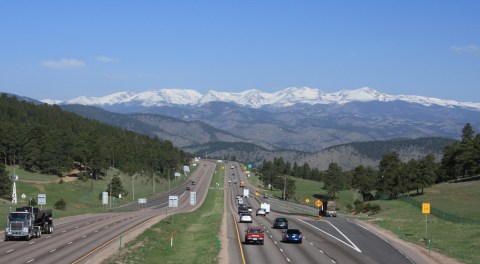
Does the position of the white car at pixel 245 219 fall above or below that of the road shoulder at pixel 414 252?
below

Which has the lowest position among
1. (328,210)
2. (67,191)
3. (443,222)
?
(328,210)

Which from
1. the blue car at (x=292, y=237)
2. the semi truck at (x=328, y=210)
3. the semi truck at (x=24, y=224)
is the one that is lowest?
the semi truck at (x=328, y=210)

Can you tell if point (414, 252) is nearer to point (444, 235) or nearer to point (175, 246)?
point (444, 235)

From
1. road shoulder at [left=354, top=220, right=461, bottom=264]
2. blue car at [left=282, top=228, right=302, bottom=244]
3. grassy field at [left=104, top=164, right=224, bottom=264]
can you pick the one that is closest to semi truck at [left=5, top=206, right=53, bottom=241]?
grassy field at [left=104, top=164, right=224, bottom=264]

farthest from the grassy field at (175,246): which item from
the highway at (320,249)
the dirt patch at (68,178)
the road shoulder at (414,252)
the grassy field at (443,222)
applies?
the dirt patch at (68,178)

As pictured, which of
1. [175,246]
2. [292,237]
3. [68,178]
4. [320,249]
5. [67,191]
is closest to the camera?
[320,249]

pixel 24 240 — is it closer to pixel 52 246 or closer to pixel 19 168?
pixel 52 246

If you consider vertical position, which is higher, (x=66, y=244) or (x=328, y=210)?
(x=66, y=244)

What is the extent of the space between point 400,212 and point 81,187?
8655 cm

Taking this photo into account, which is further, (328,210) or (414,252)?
(328,210)

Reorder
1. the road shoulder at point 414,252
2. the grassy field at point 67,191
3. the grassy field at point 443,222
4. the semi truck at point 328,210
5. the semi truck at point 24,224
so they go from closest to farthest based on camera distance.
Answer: the road shoulder at point 414,252 → the semi truck at point 24,224 → the grassy field at point 443,222 → the semi truck at point 328,210 → the grassy field at point 67,191

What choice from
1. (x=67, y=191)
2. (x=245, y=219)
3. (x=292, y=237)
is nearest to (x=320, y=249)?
(x=292, y=237)

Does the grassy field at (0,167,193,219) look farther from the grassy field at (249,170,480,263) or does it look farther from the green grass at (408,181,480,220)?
the green grass at (408,181,480,220)

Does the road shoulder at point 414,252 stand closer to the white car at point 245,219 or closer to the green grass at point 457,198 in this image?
the white car at point 245,219
